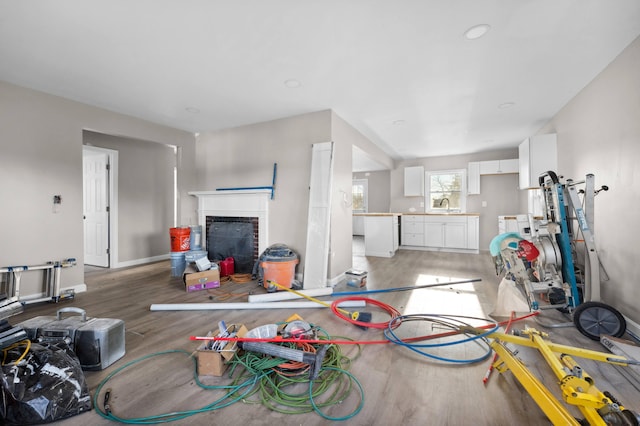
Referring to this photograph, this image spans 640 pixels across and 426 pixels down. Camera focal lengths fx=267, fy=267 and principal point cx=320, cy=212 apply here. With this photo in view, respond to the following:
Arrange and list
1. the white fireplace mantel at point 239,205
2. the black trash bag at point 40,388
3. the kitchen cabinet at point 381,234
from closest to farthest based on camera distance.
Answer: the black trash bag at point 40,388
the white fireplace mantel at point 239,205
the kitchen cabinet at point 381,234

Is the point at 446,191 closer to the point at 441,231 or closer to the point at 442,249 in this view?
the point at 441,231

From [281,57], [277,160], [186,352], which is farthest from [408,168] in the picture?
[186,352]

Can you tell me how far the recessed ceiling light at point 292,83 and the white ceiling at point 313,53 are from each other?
2.3 inches

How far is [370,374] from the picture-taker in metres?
1.78

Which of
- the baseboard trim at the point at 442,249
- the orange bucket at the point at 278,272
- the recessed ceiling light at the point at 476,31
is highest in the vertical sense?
the recessed ceiling light at the point at 476,31

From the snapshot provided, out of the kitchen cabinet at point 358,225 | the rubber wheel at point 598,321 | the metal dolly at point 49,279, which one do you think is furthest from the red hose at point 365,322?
the kitchen cabinet at point 358,225

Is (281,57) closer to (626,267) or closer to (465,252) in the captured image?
(626,267)

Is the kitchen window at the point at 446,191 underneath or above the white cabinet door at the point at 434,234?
above

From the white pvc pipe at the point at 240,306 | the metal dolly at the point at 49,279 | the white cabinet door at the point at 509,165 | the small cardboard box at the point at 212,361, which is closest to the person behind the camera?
the small cardboard box at the point at 212,361

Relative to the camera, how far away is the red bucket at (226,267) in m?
4.25

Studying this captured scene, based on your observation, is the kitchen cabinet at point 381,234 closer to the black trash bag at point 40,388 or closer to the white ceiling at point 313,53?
the white ceiling at point 313,53

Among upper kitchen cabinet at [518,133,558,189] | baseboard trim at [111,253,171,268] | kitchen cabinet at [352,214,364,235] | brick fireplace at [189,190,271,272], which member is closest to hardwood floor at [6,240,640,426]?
brick fireplace at [189,190,271,272]

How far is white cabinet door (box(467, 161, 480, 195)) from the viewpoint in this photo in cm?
660

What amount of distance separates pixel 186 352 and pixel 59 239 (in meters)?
2.80
